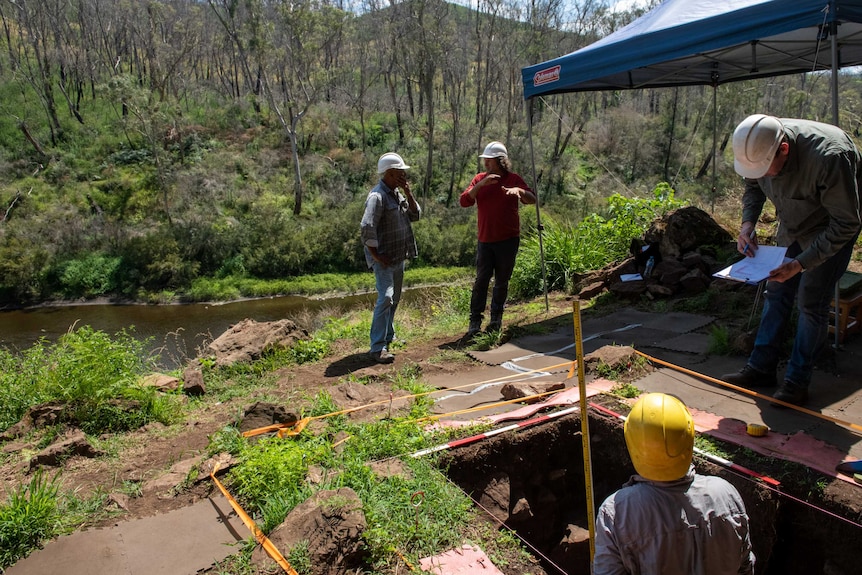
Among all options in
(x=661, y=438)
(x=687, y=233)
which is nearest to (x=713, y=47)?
(x=687, y=233)

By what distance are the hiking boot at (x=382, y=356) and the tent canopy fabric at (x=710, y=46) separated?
3.55 metres

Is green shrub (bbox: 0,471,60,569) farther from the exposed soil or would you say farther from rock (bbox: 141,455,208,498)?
rock (bbox: 141,455,208,498)

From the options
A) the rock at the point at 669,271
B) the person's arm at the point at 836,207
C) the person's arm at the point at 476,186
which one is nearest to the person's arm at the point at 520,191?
the person's arm at the point at 476,186

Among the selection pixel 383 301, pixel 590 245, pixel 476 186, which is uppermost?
pixel 476 186

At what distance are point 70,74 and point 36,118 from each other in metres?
6.12

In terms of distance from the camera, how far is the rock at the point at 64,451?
379 cm

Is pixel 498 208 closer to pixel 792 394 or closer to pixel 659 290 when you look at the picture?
pixel 659 290

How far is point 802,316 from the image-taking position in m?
3.81

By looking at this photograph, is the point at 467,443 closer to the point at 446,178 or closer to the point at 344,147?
the point at 446,178

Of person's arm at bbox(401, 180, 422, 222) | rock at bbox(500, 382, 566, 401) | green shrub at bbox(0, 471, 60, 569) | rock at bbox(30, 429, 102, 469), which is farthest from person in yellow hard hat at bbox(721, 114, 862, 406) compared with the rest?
rock at bbox(30, 429, 102, 469)

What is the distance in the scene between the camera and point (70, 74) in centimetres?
3478

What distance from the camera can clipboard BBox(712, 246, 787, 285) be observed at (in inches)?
158

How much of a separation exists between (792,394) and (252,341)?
16.8 feet

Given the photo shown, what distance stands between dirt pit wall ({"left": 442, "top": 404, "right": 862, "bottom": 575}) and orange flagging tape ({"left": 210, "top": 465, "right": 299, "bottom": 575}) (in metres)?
1.20
